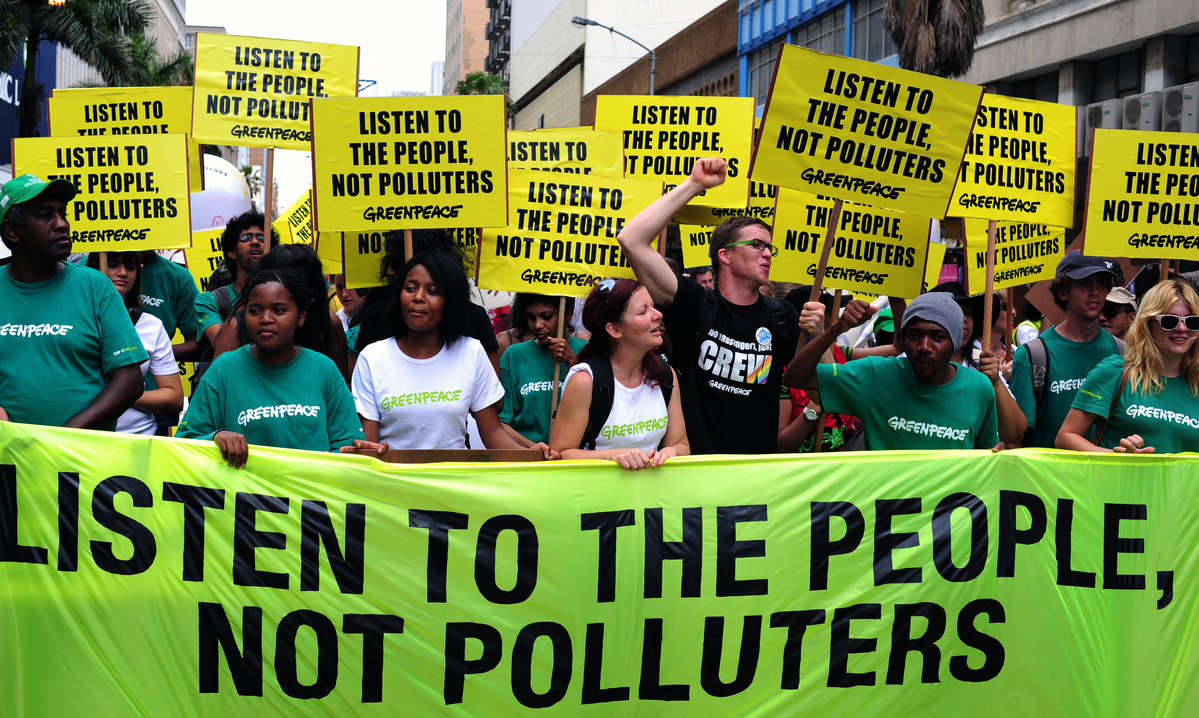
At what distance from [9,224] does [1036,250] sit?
5.37 meters

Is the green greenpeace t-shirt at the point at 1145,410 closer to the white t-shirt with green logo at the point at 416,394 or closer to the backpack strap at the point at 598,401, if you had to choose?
the backpack strap at the point at 598,401

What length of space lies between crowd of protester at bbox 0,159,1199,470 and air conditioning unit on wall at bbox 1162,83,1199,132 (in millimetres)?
14863

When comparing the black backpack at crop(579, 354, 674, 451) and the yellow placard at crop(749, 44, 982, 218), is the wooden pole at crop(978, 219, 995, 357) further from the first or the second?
the black backpack at crop(579, 354, 674, 451)

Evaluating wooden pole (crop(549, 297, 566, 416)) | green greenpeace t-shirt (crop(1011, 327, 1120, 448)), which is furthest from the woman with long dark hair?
green greenpeace t-shirt (crop(1011, 327, 1120, 448))

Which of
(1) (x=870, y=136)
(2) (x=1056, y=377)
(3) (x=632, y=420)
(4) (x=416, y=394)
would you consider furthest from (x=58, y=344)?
(2) (x=1056, y=377)

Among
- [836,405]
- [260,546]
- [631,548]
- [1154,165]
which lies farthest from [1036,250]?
[260,546]

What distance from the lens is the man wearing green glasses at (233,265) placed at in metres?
6.21

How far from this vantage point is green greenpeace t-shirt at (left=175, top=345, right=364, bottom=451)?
4043 millimetres

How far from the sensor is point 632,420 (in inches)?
168

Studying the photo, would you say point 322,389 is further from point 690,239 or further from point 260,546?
point 690,239

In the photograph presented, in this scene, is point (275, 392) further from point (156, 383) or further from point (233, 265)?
point (233, 265)

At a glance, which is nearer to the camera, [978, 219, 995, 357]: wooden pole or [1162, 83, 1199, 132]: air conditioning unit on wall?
[978, 219, 995, 357]: wooden pole

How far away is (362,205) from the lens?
18.9 ft

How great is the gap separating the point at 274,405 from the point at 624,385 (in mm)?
1235
